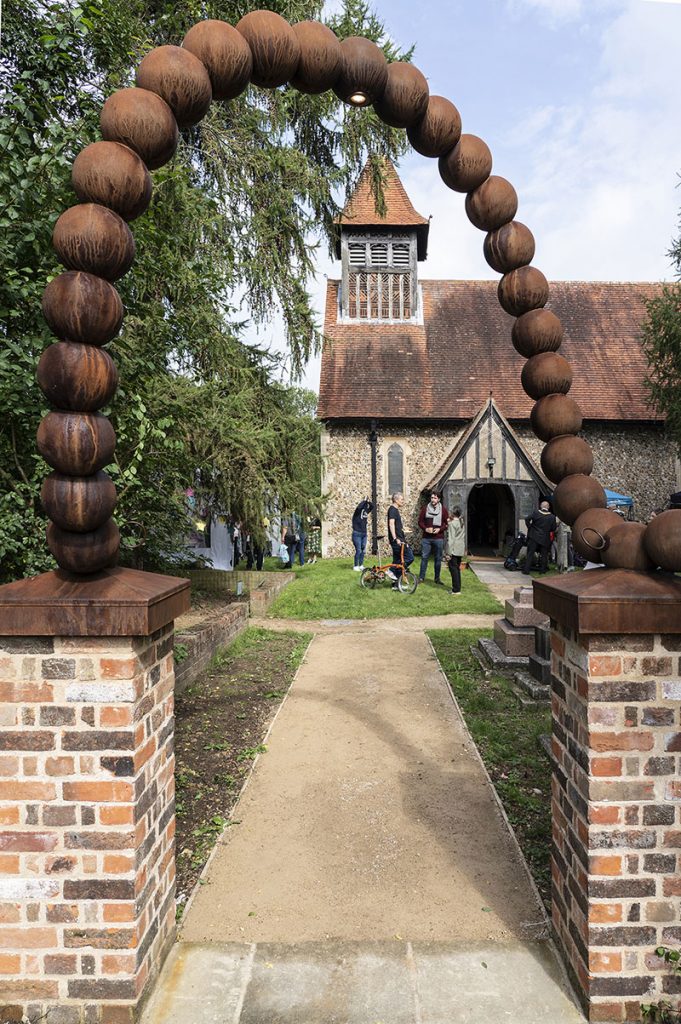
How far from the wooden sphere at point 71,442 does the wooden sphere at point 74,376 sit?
5 cm

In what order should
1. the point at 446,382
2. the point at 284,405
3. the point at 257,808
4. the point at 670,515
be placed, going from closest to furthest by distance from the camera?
the point at 670,515 < the point at 257,808 < the point at 284,405 < the point at 446,382

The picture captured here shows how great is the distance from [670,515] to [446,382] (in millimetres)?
20635

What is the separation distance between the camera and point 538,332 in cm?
276

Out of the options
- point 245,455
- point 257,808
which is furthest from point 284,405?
point 257,808

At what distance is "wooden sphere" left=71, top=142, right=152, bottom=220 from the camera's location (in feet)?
7.41

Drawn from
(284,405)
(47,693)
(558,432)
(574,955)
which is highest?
(284,405)

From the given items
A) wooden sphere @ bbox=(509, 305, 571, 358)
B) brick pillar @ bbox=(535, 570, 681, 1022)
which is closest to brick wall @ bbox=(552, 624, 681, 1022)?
brick pillar @ bbox=(535, 570, 681, 1022)

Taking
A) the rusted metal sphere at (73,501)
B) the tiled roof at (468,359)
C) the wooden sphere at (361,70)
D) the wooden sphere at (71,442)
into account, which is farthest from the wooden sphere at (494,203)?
the tiled roof at (468,359)

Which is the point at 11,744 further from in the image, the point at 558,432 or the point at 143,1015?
the point at 558,432

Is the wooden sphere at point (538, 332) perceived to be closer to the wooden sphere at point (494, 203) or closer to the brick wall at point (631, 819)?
the wooden sphere at point (494, 203)

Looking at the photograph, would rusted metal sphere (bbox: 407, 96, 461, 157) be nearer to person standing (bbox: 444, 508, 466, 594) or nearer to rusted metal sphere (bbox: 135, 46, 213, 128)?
rusted metal sphere (bbox: 135, 46, 213, 128)

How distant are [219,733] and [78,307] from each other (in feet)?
13.7

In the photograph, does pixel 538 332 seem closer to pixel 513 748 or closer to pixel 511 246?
pixel 511 246

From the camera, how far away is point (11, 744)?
223 centimetres
